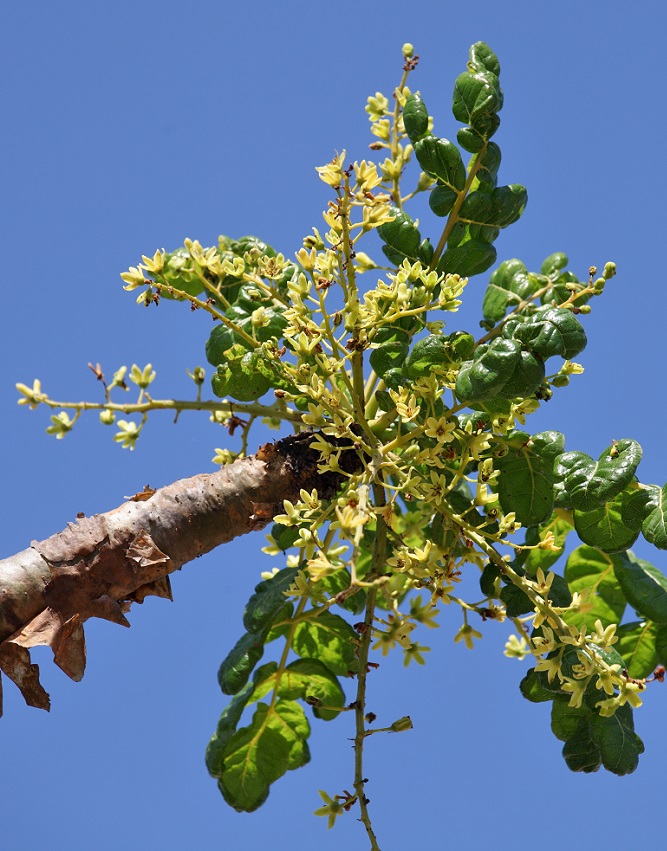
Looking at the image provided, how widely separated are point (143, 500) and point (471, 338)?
1.13 metres

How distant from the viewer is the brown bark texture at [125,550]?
273 centimetres

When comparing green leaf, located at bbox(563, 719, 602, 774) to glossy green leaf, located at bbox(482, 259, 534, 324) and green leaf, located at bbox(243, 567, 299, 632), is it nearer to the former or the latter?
green leaf, located at bbox(243, 567, 299, 632)

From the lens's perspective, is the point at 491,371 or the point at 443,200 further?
the point at 443,200

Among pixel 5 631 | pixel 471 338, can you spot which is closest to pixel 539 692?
pixel 471 338

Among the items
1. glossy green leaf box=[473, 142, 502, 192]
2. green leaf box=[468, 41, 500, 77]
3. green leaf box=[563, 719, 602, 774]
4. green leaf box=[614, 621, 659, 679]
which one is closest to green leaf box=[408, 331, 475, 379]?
glossy green leaf box=[473, 142, 502, 192]

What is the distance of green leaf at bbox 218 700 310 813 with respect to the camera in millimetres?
3506

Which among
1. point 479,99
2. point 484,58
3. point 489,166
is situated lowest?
point 489,166

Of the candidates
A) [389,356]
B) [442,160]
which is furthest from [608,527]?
[442,160]

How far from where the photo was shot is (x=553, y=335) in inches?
105

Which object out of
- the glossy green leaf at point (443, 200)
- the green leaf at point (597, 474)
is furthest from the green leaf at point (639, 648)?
the glossy green leaf at point (443, 200)

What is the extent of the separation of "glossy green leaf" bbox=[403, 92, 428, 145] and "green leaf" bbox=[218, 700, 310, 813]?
2085mm

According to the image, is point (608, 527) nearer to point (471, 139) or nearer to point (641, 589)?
point (641, 589)

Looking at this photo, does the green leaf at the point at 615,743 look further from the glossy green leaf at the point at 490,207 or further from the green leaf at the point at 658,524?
the glossy green leaf at the point at 490,207

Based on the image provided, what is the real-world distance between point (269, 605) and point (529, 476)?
37.2 inches
